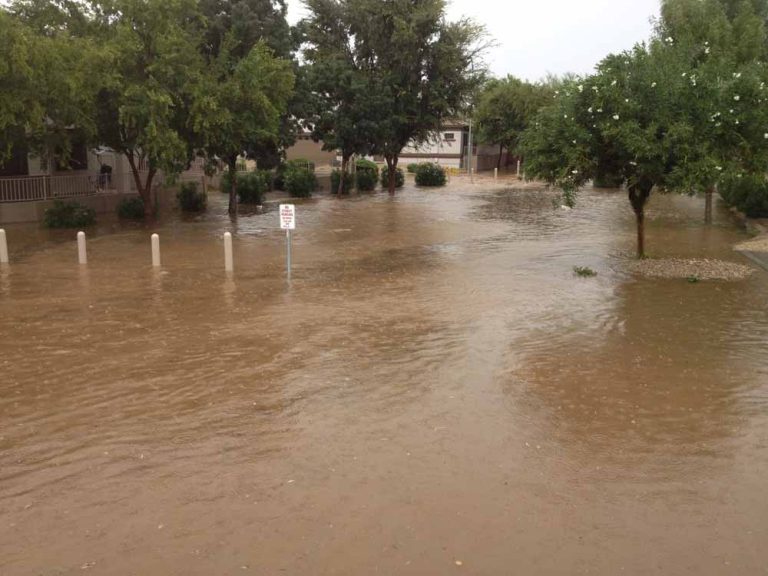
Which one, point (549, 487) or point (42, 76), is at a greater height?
point (42, 76)

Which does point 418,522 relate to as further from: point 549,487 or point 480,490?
point 549,487

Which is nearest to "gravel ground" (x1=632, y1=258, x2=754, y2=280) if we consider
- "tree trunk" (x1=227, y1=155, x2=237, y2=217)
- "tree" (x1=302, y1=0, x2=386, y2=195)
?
"tree trunk" (x1=227, y1=155, x2=237, y2=217)

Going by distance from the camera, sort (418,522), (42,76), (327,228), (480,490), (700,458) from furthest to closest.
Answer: (327,228), (42,76), (700,458), (480,490), (418,522)

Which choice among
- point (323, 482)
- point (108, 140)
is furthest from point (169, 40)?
point (323, 482)

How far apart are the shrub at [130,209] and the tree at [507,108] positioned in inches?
1438

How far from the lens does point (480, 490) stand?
582 centimetres

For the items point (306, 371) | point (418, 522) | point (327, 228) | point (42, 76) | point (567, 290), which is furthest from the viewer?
point (327, 228)

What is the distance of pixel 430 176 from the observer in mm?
45438

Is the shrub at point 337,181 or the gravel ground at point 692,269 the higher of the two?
the shrub at point 337,181

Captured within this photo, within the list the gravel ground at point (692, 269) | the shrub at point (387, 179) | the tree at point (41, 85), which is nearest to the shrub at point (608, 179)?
the gravel ground at point (692, 269)

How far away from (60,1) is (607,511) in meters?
22.1

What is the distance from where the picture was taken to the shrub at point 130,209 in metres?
25.6

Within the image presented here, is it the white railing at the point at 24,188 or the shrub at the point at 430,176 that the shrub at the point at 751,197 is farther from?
the white railing at the point at 24,188

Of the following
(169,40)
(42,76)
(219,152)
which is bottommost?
(219,152)
